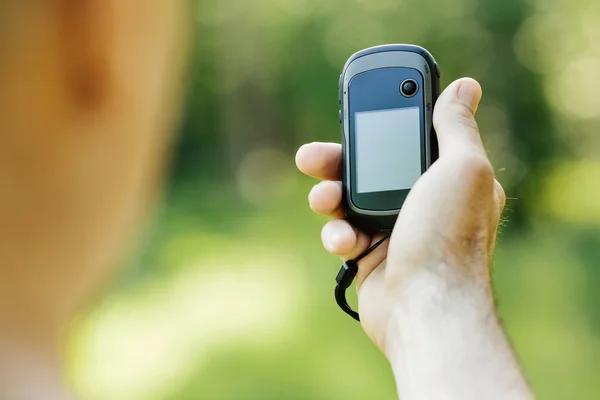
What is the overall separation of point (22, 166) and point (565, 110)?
12.9ft

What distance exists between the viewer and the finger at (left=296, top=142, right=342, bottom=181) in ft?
3.10

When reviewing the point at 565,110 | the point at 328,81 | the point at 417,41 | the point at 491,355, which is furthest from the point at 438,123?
the point at 328,81

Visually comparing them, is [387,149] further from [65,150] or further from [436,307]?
[65,150]

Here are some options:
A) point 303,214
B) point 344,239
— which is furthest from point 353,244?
point 303,214

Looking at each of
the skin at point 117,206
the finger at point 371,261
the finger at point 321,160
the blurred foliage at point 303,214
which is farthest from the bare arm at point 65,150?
the blurred foliage at point 303,214

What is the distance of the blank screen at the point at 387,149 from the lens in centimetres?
88

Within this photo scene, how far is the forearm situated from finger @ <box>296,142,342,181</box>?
0.22 metres

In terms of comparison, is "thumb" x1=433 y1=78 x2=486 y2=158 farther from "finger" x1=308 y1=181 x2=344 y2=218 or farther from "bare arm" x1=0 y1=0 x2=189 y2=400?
"bare arm" x1=0 y1=0 x2=189 y2=400

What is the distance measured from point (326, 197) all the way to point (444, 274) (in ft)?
0.63

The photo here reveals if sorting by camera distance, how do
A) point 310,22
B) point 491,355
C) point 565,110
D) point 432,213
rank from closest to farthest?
point 491,355 < point 432,213 < point 565,110 < point 310,22

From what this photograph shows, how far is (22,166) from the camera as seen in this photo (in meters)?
0.82

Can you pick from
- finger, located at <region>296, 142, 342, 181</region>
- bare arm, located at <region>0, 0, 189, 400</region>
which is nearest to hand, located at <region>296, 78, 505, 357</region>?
finger, located at <region>296, 142, 342, 181</region>

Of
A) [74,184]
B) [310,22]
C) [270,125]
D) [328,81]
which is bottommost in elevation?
[270,125]

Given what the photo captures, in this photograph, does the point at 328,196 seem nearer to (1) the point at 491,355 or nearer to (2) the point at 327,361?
(1) the point at 491,355
